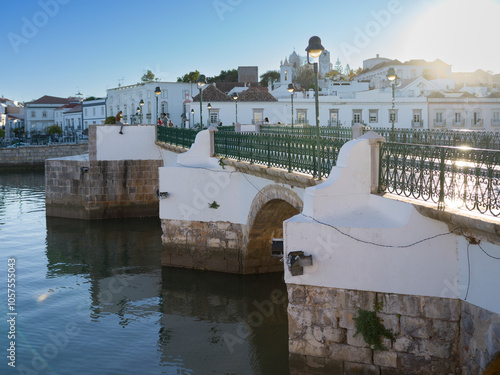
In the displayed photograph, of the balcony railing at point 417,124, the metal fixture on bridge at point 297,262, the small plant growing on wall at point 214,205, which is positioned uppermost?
the balcony railing at point 417,124

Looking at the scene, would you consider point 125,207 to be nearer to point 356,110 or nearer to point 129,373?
point 129,373

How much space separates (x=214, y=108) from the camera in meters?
47.1

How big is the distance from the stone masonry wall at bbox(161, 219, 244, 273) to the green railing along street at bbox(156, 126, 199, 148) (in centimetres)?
474

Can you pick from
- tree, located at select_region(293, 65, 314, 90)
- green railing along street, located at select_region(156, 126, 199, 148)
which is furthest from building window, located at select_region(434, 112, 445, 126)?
tree, located at select_region(293, 65, 314, 90)

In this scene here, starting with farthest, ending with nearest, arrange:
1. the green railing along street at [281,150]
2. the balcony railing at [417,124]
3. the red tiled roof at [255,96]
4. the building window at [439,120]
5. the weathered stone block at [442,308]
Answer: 1. the red tiled roof at [255,96]
2. the balcony railing at [417,124]
3. the building window at [439,120]
4. the green railing along street at [281,150]
5. the weathered stone block at [442,308]

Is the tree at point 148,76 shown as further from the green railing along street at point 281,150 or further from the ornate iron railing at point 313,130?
the green railing along street at point 281,150

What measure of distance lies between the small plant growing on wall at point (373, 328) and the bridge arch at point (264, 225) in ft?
15.9

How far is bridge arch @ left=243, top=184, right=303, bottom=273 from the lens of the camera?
14.2 meters

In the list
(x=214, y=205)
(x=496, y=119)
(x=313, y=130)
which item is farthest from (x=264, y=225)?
(x=496, y=119)

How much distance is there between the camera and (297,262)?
9062mm

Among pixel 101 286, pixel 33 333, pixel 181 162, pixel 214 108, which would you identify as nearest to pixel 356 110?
pixel 214 108

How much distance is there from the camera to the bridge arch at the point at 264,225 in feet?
46.7

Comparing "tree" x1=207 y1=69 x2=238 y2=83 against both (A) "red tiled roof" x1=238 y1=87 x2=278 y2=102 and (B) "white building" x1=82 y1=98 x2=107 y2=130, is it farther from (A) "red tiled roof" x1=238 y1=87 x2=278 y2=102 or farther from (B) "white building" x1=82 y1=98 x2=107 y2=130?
(A) "red tiled roof" x1=238 y1=87 x2=278 y2=102

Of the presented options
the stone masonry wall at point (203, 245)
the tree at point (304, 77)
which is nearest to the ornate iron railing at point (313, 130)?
the stone masonry wall at point (203, 245)
